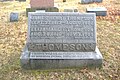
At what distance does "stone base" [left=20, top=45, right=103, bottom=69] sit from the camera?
17.8 ft

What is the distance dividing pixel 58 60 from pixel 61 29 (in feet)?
2.47

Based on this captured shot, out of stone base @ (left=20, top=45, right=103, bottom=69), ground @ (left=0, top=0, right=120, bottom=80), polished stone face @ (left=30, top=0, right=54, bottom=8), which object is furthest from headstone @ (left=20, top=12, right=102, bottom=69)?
polished stone face @ (left=30, top=0, right=54, bottom=8)

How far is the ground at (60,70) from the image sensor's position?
5359mm

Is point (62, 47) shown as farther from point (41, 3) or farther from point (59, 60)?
point (41, 3)

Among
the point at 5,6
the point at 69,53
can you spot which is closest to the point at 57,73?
the point at 69,53

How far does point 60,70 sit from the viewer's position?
18.2 feet

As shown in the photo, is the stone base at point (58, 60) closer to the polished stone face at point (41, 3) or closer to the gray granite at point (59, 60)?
the gray granite at point (59, 60)

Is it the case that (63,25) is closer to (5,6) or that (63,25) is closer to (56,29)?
(56,29)

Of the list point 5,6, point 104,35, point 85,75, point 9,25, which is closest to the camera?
point 85,75

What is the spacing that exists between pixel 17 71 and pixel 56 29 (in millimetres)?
1367

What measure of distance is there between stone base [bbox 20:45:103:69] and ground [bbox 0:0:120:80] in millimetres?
→ 120

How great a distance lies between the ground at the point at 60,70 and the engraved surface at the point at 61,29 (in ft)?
1.95

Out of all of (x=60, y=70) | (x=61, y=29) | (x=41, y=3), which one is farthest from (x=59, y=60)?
(x=41, y=3)

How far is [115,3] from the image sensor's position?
12.9 m
